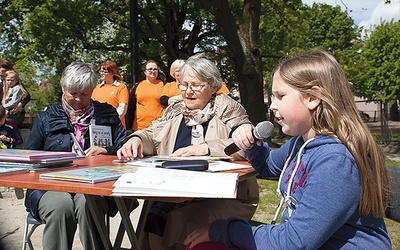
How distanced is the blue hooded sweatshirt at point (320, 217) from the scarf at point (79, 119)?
6.22 ft

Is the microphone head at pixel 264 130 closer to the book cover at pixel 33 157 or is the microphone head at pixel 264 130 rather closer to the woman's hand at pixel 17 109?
the book cover at pixel 33 157

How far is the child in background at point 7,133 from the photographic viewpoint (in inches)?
215

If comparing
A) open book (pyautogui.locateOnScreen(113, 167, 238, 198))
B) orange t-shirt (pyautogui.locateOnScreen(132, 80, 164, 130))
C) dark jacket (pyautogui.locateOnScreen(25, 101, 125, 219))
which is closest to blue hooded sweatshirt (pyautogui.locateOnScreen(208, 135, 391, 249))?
open book (pyautogui.locateOnScreen(113, 167, 238, 198))

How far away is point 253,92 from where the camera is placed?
10.4m

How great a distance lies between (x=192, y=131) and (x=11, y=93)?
3982 mm

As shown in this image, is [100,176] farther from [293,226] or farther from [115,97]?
[115,97]

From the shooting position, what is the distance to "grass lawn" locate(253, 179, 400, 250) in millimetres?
4703

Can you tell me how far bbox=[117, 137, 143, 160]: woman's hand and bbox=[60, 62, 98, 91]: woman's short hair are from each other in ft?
1.93

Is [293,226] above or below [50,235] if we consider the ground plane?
above

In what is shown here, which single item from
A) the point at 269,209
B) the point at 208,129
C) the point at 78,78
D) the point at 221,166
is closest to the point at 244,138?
the point at 221,166

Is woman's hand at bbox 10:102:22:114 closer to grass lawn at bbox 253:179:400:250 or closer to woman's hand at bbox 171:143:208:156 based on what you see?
grass lawn at bbox 253:179:400:250

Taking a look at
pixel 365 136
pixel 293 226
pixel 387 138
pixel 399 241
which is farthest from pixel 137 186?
pixel 387 138

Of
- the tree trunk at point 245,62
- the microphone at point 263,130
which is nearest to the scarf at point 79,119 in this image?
the microphone at point 263,130

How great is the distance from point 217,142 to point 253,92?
7.47 m
